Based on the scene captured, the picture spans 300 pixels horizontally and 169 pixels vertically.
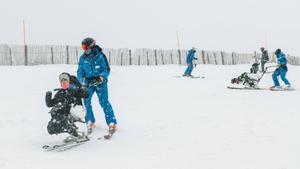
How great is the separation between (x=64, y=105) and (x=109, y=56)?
82.5ft

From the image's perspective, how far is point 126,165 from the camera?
624 centimetres

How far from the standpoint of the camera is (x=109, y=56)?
3209 centimetres

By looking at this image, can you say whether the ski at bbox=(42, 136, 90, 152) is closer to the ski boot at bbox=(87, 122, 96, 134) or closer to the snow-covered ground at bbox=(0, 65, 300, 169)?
the snow-covered ground at bbox=(0, 65, 300, 169)

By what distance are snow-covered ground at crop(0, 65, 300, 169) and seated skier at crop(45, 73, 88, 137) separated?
35 cm

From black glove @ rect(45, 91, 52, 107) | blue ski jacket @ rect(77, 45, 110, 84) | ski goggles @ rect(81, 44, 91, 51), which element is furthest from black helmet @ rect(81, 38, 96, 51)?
black glove @ rect(45, 91, 52, 107)

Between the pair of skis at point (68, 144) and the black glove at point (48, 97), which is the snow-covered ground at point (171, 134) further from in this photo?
the black glove at point (48, 97)

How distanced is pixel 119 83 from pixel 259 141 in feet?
32.8

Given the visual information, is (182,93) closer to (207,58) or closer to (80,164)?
(80,164)

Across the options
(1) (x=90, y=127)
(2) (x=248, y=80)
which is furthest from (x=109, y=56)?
(1) (x=90, y=127)

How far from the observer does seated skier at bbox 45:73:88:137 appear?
22.9 feet

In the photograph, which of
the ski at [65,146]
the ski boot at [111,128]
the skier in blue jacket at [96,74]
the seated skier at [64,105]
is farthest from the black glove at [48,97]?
the ski boot at [111,128]

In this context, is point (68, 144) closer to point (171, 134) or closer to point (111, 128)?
point (111, 128)

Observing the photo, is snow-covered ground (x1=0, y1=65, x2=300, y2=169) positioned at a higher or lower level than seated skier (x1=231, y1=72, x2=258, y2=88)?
lower

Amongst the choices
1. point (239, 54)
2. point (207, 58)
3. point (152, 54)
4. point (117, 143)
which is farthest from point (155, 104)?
point (239, 54)
